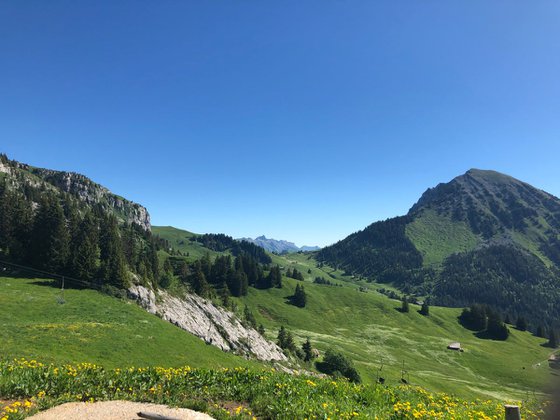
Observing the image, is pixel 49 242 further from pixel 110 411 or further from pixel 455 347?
pixel 455 347

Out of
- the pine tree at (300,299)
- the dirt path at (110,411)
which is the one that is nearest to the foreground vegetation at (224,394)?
the dirt path at (110,411)

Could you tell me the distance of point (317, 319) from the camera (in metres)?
184

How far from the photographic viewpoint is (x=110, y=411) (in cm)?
1316

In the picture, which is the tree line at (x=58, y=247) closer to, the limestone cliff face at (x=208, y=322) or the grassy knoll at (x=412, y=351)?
the limestone cliff face at (x=208, y=322)

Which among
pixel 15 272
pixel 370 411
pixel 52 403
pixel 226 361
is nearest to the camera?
pixel 52 403

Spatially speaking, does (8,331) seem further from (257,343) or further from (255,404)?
(257,343)

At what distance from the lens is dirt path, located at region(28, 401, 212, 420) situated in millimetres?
12641

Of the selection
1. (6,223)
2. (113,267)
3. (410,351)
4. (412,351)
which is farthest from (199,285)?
(412,351)

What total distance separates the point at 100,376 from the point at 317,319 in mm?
177483

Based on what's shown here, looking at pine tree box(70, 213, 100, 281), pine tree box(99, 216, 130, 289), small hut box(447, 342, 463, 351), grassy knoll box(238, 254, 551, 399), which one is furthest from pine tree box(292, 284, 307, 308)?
pine tree box(70, 213, 100, 281)

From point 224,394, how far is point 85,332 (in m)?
47.0

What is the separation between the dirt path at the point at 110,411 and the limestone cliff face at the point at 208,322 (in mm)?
80246

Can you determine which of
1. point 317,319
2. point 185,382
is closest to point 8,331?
point 185,382

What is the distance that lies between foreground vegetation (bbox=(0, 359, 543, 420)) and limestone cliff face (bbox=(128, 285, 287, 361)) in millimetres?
77294
